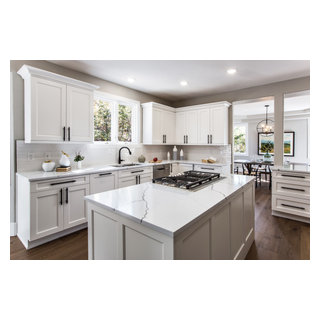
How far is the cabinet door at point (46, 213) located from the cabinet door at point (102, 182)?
492 millimetres

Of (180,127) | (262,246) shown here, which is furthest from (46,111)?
(262,246)

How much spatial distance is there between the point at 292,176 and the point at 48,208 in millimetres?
3844

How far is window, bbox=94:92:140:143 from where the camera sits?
3760 millimetres

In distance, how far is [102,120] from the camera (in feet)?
12.6

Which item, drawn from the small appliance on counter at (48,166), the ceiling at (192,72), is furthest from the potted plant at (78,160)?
the ceiling at (192,72)

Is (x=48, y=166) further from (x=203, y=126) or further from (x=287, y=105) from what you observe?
Answer: (x=287, y=105)

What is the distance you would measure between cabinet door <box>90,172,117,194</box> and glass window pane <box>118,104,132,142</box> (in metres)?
1.22

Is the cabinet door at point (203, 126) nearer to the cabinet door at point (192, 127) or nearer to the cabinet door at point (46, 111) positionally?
the cabinet door at point (192, 127)

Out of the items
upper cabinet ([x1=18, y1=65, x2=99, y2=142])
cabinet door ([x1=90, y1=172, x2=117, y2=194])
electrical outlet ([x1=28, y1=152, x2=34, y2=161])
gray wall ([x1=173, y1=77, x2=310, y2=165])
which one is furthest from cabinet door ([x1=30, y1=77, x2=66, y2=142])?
gray wall ([x1=173, y1=77, x2=310, y2=165])

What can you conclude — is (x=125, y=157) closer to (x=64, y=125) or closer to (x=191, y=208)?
(x=64, y=125)

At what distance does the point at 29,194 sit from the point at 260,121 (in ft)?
27.7

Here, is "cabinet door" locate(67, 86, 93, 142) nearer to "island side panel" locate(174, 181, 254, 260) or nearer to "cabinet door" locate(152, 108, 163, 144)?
"cabinet door" locate(152, 108, 163, 144)

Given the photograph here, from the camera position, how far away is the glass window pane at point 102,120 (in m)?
3.73
